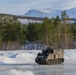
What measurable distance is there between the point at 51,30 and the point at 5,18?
12.0 m

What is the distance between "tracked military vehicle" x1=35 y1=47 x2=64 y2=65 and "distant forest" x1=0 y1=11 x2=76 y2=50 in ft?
124

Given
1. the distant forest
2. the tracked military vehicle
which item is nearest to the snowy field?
the tracked military vehicle

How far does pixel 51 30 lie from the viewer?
8506 centimetres

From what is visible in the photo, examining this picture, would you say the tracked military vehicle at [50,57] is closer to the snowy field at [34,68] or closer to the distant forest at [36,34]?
the snowy field at [34,68]

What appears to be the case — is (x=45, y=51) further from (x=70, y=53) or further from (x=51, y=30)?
(x=51, y=30)

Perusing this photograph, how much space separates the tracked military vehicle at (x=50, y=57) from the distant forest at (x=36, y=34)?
124 feet

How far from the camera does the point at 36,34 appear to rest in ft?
282

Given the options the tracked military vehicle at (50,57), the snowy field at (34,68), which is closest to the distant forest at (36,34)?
the snowy field at (34,68)

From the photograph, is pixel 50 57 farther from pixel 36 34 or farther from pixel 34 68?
pixel 36 34

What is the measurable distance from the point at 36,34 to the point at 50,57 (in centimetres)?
5021

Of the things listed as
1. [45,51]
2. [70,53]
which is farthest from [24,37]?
[45,51]

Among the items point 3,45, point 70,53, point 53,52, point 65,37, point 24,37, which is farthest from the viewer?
point 65,37

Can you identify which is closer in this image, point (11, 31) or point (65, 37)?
point (11, 31)

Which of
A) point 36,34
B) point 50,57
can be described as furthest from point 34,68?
point 36,34
